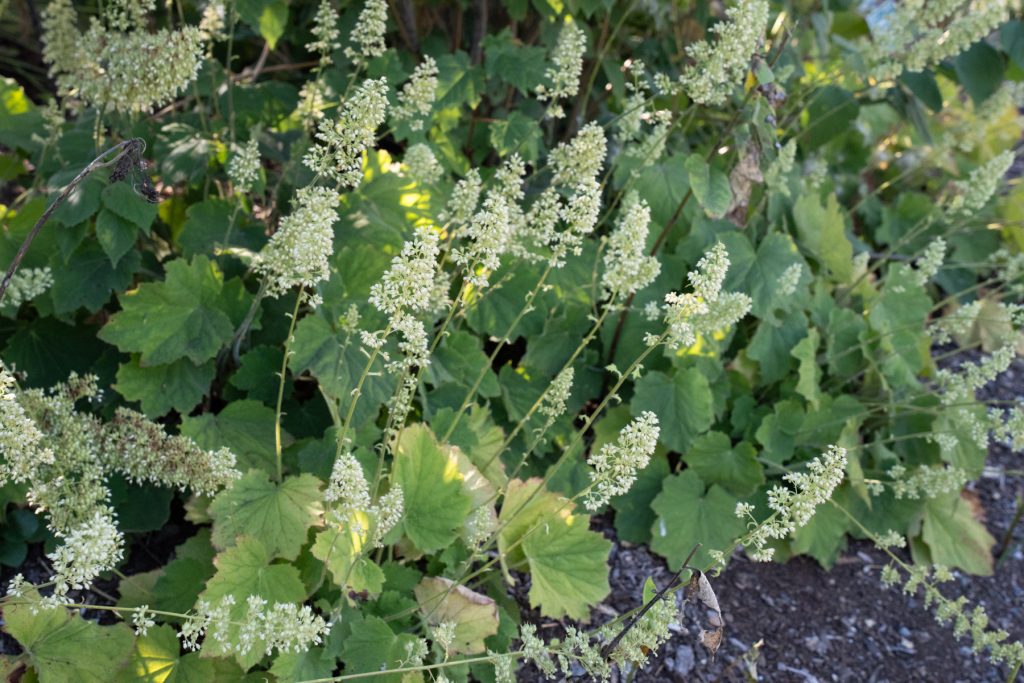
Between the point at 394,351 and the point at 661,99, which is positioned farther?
the point at 661,99

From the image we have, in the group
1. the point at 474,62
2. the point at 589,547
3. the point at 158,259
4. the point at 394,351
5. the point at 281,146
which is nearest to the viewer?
the point at 589,547

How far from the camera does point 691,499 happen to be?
3.13 meters

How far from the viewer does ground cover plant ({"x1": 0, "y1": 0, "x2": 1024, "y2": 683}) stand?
2.09 metres

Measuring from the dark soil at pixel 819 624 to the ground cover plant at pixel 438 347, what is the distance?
0.09 m

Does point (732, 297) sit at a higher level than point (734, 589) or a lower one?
higher

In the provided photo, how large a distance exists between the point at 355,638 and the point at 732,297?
4.46 ft

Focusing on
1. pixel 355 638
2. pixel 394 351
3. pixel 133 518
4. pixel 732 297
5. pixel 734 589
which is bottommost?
pixel 734 589

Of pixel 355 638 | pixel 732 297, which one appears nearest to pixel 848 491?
pixel 732 297

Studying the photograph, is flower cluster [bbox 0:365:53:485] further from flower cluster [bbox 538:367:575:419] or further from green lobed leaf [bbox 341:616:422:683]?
flower cluster [bbox 538:367:575:419]

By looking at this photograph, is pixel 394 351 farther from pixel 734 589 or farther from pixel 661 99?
pixel 661 99

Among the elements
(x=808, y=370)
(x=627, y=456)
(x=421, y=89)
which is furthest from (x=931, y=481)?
(x=421, y=89)

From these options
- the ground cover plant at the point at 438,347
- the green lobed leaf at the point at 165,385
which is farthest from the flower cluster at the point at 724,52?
the green lobed leaf at the point at 165,385

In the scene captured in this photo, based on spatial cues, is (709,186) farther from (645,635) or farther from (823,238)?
(645,635)

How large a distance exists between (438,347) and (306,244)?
937 millimetres
